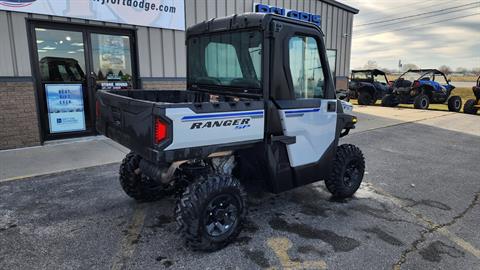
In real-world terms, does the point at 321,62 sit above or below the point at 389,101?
above

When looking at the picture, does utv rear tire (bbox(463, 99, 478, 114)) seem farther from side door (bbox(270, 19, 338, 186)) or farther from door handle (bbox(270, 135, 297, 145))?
door handle (bbox(270, 135, 297, 145))

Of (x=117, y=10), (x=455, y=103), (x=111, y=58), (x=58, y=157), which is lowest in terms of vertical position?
(x=58, y=157)

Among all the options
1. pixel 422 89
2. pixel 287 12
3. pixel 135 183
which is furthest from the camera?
pixel 422 89

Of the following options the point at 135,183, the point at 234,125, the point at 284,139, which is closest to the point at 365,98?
the point at 284,139

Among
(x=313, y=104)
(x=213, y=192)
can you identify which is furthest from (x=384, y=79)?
(x=213, y=192)

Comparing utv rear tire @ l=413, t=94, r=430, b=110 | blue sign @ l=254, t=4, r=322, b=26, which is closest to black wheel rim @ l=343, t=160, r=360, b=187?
blue sign @ l=254, t=4, r=322, b=26

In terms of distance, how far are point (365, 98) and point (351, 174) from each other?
46.7 ft

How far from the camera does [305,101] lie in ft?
11.6

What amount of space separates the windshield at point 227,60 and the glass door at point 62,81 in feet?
14.2

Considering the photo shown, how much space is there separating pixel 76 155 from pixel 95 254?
3.81 metres

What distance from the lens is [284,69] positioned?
326 cm

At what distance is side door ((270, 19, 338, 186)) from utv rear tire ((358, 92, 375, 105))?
47.6ft

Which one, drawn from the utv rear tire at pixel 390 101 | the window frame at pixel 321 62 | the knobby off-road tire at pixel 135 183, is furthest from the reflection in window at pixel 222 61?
the utv rear tire at pixel 390 101

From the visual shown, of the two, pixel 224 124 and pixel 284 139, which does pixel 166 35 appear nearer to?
pixel 284 139
